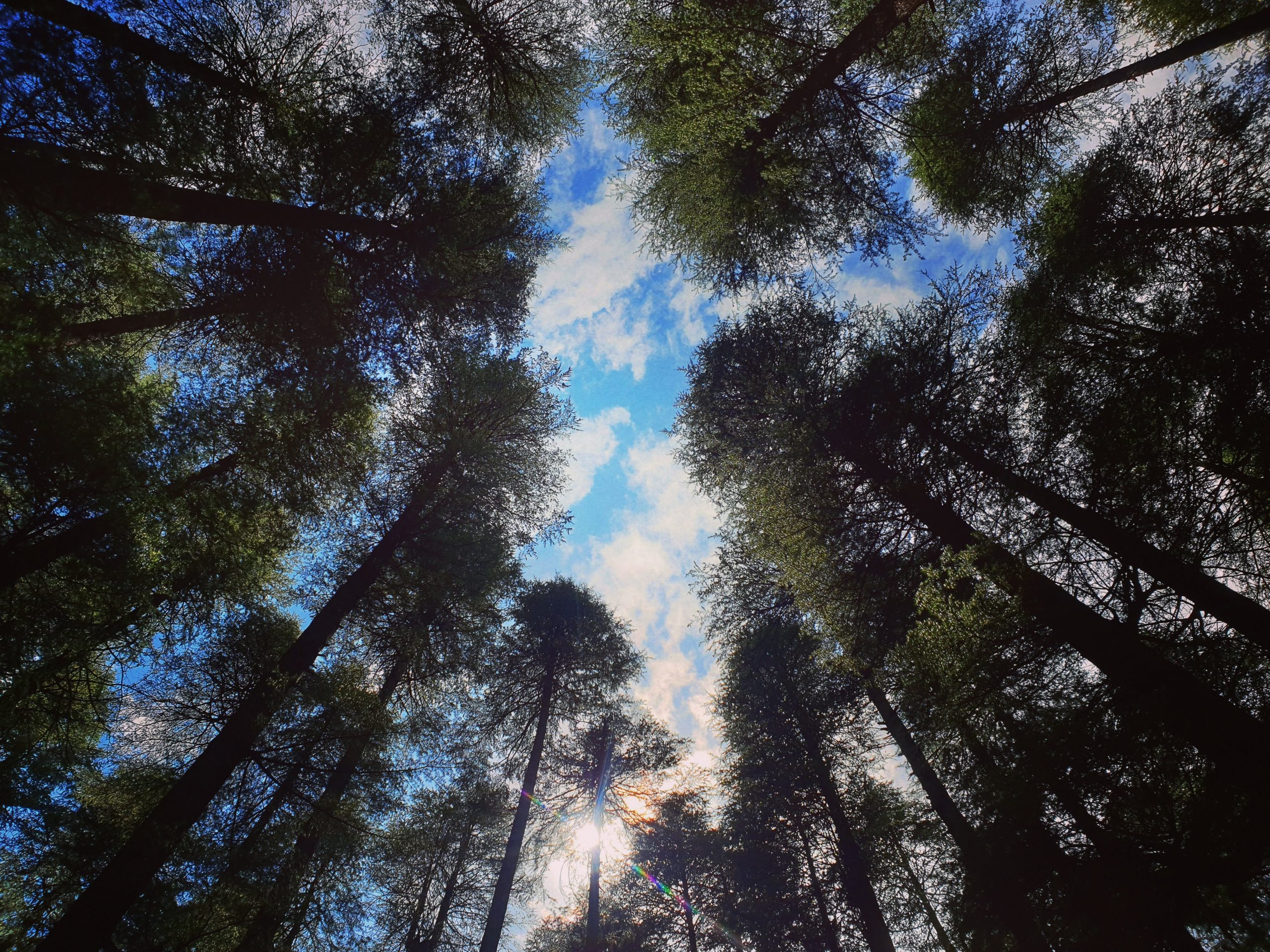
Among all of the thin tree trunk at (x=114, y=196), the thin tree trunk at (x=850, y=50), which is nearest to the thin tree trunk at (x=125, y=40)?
the thin tree trunk at (x=114, y=196)

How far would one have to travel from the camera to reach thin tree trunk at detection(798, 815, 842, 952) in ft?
40.2

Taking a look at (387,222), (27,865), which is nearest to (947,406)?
(387,222)

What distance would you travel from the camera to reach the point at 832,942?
478 inches

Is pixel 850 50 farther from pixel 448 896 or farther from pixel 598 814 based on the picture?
pixel 448 896

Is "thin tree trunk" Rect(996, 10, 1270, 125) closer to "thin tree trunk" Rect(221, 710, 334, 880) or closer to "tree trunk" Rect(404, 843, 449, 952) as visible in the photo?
"thin tree trunk" Rect(221, 710, 334, 880)

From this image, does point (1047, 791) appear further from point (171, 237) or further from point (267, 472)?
point (171, 237)

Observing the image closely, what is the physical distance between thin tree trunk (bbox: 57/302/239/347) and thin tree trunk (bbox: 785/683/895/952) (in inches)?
612

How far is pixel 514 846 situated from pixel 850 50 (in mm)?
16751

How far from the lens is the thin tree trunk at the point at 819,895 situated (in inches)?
483

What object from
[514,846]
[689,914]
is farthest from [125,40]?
[689,914]

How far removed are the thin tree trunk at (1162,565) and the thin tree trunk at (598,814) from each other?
14041 millimetres

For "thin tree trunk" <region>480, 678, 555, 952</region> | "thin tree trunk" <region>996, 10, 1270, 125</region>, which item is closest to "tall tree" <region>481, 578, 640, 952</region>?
"thin tree trunk" <region>480, 678, 555, 952</region>

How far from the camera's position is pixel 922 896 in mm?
9016

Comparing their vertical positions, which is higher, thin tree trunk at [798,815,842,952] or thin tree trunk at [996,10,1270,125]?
thin tree trunk at [996,10,1270,125]
